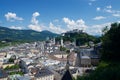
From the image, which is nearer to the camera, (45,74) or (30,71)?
(45,74)

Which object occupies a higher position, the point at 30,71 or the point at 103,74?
the point at 103,74

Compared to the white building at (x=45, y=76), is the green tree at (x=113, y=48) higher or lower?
higher

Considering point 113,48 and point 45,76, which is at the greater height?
point 113,48

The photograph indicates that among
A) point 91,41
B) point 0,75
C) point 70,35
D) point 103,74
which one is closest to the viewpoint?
point 103,74

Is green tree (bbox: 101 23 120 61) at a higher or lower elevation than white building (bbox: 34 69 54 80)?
higher

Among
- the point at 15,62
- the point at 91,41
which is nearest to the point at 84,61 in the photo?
the point at 15,62

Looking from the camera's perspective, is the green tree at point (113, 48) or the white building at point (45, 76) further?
the white building at point (45, 76)

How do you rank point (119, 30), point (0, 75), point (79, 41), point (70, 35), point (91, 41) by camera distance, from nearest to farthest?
point (119, 30), point (0, 75), point (91, 41), point (79, 41), point (70, 35)

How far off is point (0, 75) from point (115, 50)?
25.8m

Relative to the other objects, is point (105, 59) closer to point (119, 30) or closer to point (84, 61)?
point (119, 30)

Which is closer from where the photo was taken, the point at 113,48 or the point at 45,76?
the point at 113,48

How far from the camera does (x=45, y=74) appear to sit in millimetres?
36312

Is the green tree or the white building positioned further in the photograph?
the white building

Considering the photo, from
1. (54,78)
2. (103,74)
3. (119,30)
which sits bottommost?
(54,78)
